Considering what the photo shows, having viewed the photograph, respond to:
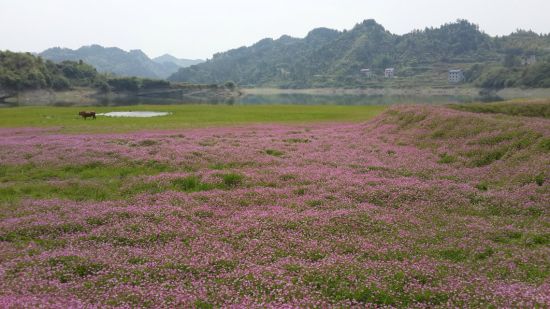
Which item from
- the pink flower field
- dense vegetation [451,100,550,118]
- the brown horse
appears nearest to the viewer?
the pink flower field

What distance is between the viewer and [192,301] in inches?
381

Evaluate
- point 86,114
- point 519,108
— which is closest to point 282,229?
point 519,108

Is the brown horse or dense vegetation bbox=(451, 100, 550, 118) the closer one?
dense vegetation bbox=(451, 100, 550, 118)

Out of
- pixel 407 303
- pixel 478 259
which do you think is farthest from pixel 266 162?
pixel 407 303

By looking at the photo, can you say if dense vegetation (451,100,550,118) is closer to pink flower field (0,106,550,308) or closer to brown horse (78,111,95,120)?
pink flower field (0,106,550,308)

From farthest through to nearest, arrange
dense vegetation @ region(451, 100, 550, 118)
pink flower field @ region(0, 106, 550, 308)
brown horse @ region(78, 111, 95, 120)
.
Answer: brown horse @ region(78, 111, 95, 120)
dense vegetation @ region(451, 100, 550, 118)
pink flower field @ region(0, 106, 550, 308)

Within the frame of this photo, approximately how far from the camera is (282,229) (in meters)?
14.8

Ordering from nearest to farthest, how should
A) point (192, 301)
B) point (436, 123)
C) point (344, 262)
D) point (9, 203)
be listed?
point (192, 301) < point (344, 262) < point (9, 203) < point (436, 123)

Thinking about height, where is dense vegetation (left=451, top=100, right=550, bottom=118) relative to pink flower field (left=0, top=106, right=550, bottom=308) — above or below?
above

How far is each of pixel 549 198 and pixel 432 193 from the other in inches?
185

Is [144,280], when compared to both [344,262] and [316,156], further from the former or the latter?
[316,156]

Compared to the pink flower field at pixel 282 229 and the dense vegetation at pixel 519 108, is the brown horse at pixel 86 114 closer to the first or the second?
the pink flower field at pixel 282 229

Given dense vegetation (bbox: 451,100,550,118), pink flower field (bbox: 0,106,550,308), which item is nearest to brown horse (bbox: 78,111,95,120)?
pink flower field (bbox: 0,106,550,308)

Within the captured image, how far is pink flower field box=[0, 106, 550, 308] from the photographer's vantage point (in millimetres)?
10188
